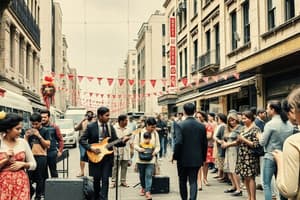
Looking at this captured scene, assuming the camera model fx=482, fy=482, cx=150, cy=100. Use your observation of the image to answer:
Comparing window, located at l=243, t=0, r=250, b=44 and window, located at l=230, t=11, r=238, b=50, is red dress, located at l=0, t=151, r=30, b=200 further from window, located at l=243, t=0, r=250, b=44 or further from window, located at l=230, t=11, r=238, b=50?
window, located at l=230, t=11, r=238, b=50

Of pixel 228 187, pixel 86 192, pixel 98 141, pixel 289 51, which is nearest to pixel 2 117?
pixel 86 192

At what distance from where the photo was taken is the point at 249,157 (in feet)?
28.0

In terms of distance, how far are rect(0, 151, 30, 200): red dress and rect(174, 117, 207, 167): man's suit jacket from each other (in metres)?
3.07

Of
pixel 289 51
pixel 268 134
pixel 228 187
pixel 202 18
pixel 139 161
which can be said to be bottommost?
pixel 228 187

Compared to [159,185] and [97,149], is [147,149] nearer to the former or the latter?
[159,185]

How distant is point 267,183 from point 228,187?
370 centimetres

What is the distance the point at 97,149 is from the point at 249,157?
2.72 metres

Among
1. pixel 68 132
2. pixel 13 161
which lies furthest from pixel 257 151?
pixel 68 132

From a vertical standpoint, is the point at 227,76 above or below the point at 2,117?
above

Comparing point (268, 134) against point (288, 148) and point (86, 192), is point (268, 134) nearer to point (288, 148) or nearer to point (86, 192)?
point (86, 192)

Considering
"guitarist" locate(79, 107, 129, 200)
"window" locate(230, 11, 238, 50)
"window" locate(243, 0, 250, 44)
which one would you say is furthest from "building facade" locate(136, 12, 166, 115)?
"guitarist" locate(79, 107, 129, 200)

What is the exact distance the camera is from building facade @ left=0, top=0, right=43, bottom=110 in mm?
27047

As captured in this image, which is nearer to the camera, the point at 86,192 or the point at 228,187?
the point at 86,192

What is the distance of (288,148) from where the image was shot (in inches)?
112
